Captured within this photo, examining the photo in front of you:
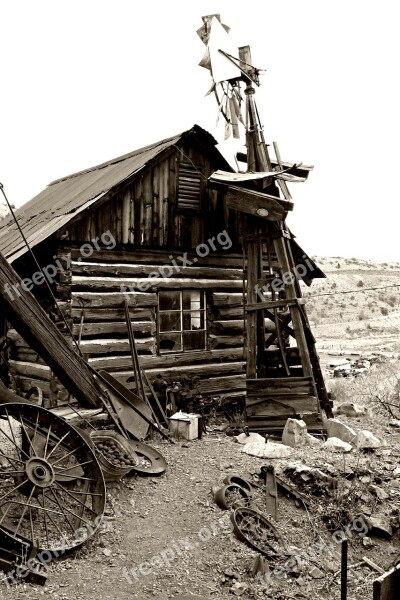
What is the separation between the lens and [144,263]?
9.96 meters

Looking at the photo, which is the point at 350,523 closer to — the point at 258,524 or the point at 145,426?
the point at 258,524

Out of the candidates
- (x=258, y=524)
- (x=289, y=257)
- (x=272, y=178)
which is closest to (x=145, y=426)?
(x=258, y=524)

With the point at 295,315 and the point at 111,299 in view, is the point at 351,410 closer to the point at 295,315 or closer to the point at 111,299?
the point at 295,315

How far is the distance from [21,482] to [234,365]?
19.6ft

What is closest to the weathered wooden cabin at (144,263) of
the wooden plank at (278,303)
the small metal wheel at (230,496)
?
the wooden plank at (278,303)

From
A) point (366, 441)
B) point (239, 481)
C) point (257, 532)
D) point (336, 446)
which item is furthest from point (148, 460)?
point (366, 441)

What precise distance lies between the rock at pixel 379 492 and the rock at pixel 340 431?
5.19 feet

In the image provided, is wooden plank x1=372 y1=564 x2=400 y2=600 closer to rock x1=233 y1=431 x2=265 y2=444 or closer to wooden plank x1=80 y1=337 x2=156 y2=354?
rock x1=233 y1=431 x2=265 y2=444

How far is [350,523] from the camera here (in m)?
6.39

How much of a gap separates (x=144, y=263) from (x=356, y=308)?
100 ft

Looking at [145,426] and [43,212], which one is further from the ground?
[43,212]

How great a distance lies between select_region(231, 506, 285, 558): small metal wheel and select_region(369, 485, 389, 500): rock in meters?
1.64
